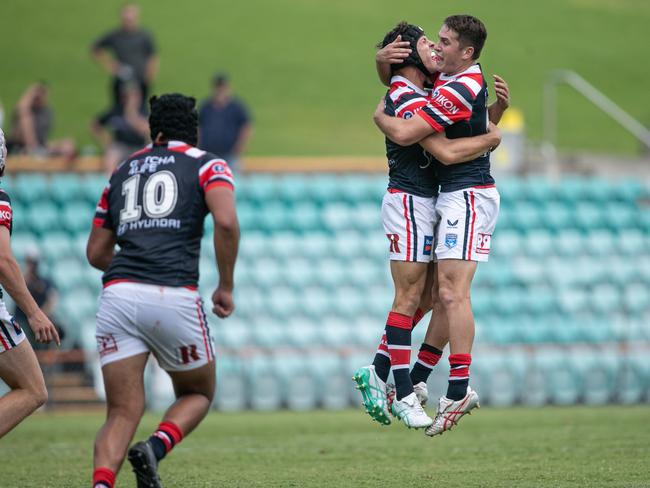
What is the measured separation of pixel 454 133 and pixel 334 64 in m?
29.4

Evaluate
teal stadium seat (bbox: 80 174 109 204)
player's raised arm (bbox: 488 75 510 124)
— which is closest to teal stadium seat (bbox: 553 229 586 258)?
teal stadium seat (bbox: 80 174 109 204)

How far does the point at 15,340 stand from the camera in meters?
7.18

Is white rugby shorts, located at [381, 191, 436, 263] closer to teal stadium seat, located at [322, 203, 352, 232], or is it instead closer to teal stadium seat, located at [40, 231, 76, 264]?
→ teal stadium seat, located at [40, 231, 76, 264]

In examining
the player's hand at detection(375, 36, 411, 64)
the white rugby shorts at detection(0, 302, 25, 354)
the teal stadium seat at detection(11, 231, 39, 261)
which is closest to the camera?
the white rugby shorts at detection(0, 302, 25, 354)

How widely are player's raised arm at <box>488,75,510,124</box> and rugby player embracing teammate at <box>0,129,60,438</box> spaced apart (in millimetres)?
3187

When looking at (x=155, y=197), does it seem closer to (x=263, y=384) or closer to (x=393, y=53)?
(x=393, y=53)

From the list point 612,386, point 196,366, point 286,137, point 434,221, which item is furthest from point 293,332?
point 286,137

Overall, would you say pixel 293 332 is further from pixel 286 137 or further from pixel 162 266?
pixel 286 137

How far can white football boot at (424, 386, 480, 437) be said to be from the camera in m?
7.53

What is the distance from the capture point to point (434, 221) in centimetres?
779

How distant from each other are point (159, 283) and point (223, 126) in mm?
11551

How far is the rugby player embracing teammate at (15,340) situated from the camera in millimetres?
6906

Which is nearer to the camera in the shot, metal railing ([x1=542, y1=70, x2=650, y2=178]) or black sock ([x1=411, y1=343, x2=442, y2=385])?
black sock ([x1=411, y1=343, x2=442, y2=385])

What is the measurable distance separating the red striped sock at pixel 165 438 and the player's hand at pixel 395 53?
2724 mm
